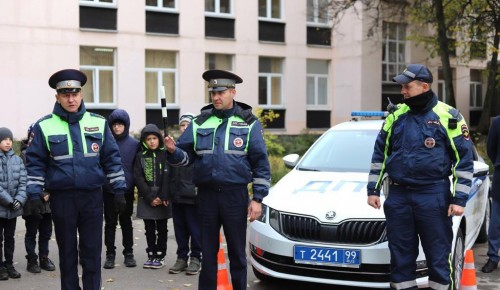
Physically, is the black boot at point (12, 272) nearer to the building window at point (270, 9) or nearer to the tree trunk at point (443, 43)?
the tree trunk at point (443, 43)

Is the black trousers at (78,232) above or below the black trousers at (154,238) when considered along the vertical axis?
above

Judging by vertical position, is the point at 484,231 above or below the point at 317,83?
below

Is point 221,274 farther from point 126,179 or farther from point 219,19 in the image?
point 219,19

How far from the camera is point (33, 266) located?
285 inches

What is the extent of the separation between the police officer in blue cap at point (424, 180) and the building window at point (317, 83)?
23041 millimetres

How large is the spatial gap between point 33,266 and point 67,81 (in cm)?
283

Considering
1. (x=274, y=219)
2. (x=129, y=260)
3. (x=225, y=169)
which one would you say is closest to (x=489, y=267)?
(x=274, y=219)

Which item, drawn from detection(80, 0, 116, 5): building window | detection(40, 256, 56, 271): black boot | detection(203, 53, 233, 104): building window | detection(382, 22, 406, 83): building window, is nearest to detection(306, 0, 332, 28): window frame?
detection(382, 22, 406, 83): building window

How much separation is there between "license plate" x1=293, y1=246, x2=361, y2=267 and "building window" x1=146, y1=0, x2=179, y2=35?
19.0 m

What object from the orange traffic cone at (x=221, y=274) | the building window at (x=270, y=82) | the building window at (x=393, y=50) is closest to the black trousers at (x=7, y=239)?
the orange traffic cone at (x=221, y=274)

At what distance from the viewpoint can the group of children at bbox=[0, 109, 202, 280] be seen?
22.7ft

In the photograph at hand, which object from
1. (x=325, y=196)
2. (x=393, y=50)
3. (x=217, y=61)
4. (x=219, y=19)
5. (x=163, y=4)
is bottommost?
(x=325, y=196)

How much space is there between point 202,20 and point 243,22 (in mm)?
1912

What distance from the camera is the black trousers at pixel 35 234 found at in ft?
23.8
